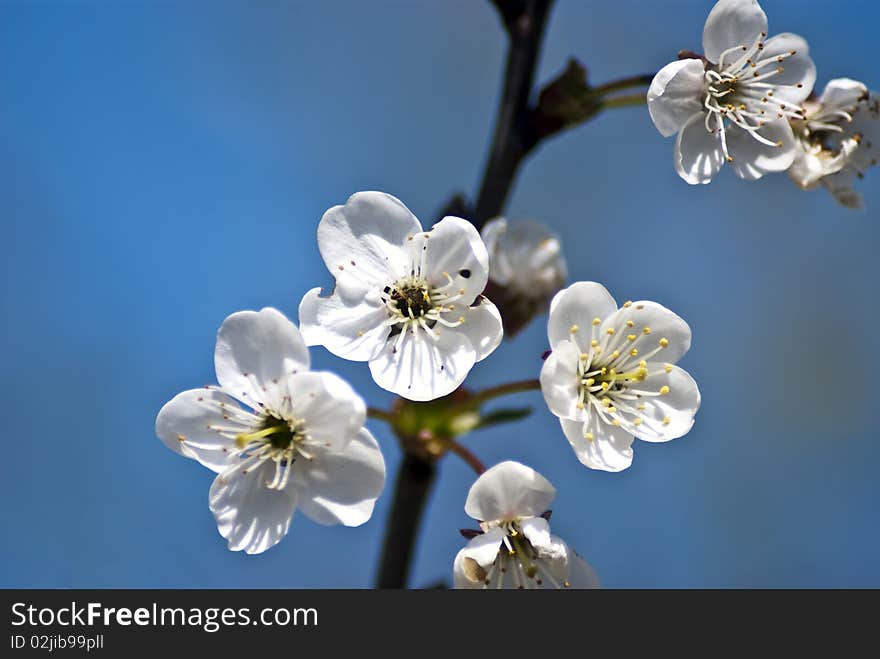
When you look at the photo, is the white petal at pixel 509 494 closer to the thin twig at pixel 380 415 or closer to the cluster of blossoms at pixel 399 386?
the cluster of blossoms at pixel 399 386

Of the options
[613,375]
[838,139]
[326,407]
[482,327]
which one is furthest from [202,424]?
[838,139]

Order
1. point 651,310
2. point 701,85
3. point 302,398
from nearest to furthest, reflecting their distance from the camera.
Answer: point 302,398
point 651,310
point 701,85

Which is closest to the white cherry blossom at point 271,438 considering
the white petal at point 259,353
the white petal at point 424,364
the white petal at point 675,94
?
the white petal at point 259,353

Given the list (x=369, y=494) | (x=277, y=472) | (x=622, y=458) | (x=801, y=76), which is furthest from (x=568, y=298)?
(x=801, y=76)

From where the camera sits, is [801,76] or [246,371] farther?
[801,76]

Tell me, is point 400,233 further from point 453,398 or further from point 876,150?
point 876,150

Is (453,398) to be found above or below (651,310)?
below
